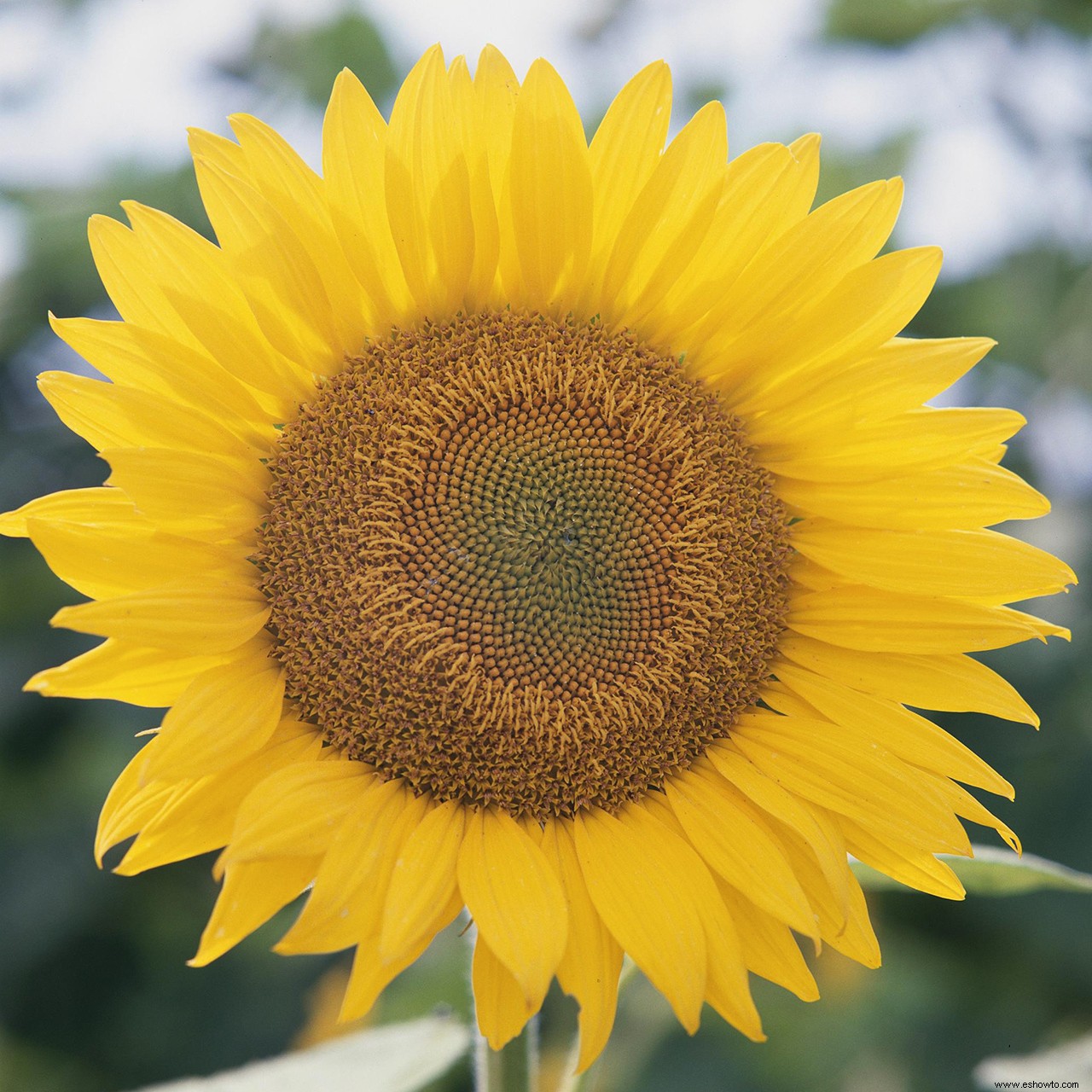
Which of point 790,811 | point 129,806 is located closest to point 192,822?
point 129,806

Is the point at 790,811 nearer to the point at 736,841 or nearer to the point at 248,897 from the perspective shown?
the point at 736,841

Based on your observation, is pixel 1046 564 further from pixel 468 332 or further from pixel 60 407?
pixel 60 407

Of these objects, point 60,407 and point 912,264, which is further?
point 912,264

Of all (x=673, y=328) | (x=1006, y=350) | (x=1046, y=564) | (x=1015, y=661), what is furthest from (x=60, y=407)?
(x=1006, y=350)

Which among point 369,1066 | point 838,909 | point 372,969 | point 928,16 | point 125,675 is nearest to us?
point 372,969

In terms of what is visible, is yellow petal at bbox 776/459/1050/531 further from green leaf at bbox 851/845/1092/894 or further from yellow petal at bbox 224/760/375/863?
yellow petal at bbox 224/760/375/863

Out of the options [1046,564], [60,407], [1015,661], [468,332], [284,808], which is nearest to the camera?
[284,808]

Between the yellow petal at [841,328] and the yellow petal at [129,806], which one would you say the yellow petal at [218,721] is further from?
the yellow petal at [841,328]
